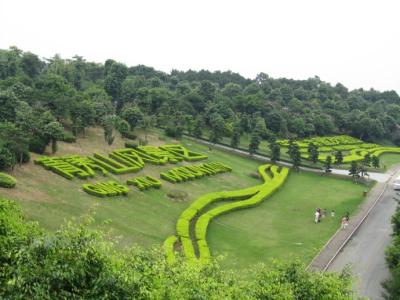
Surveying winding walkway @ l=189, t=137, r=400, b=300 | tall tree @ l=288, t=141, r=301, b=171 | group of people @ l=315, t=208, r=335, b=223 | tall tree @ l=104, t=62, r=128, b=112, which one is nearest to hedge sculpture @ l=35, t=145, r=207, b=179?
tall tree @ l=288, t=141, r=301, b=171

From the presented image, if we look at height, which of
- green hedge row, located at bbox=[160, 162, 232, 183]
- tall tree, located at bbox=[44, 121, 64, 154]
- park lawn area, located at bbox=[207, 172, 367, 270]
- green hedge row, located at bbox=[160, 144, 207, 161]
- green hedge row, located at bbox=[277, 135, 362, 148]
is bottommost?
park lawn area, located at bbox=[207, 172, 367, 270]

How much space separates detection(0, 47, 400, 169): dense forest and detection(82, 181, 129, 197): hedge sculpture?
6605 millimetres

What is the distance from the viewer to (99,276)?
11.1 meters

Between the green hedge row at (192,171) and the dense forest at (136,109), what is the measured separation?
32.6 ft

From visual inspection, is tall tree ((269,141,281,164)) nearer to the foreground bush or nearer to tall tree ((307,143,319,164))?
tall tree ((307,143,319,164))

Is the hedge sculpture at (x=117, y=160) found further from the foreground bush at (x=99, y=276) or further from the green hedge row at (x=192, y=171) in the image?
the foreground bush at (x=99, y=276)

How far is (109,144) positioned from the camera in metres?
52.7

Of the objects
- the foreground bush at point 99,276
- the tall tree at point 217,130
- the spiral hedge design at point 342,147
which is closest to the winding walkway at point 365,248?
the foreground bush at point 99,276

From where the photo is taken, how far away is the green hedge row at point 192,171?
152 feet

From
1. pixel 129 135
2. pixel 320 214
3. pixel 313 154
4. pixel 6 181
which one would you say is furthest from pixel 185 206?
pixel 313 154

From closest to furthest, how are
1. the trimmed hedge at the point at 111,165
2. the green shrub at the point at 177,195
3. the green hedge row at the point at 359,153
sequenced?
the green shrub at the point at 177,195 < the trimmed hedge at the point at 111,165 < the green hedge row at the point at 359,153

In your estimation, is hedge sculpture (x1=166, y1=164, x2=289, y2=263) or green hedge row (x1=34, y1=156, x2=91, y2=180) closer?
hedge sculpture (x1=166, y1=164, x2=289, y2=263)

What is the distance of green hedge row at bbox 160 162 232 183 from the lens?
152ft

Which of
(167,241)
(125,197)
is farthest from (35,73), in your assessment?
(167,241)
